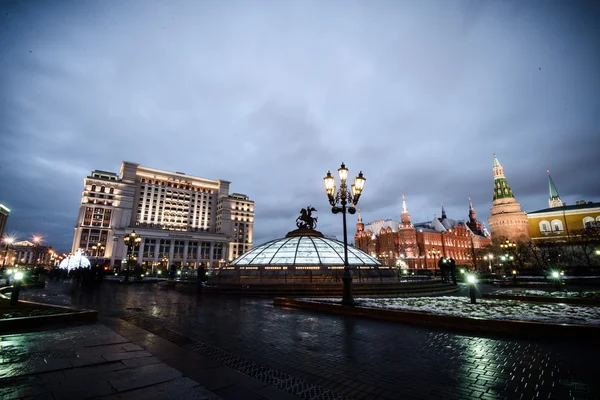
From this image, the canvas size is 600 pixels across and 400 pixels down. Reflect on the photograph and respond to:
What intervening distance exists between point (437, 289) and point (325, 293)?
9.35 metres

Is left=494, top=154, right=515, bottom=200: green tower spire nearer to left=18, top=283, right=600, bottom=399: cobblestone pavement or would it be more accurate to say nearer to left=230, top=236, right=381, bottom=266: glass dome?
left=230, top=236, right=381, bottom=266: glass dome

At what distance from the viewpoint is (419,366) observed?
15.4ft

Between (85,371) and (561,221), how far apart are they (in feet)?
333

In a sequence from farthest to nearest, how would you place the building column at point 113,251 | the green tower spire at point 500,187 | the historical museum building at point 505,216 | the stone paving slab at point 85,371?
the green tower spire at point 500,187 < the building column at point 113,251 < the historical museum building at point 505,216 < the stone paving slab at point 85,371

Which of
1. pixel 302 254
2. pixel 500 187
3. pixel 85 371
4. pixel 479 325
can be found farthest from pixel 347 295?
pixel 500 187

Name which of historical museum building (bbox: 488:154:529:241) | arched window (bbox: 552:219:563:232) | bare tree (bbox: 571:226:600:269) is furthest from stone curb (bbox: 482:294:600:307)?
arched window (bbox: 552:219:563:232)

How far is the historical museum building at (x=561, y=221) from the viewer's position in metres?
69.9

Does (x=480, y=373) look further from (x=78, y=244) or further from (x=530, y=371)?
(x=78, y=244)

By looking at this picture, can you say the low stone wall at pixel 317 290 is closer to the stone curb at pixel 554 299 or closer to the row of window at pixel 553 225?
the stone curb at pixel 554 299

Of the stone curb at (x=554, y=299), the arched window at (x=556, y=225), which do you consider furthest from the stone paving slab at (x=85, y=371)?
the arched window at (x=556, y=225)

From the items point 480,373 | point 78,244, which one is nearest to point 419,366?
point 480,373

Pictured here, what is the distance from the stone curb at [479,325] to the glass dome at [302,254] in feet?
41.8

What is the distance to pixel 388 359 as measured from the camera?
507cm

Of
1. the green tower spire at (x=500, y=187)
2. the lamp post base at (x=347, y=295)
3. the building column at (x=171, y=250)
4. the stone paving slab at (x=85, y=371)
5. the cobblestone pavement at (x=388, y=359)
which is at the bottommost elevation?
the cobblestone pavement at (x=388, y=359)
